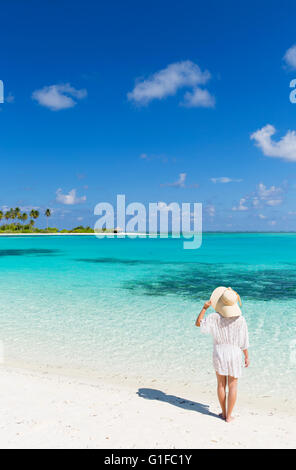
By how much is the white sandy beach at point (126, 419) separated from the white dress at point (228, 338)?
0.73 meters

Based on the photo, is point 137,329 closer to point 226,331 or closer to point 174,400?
point 174,400

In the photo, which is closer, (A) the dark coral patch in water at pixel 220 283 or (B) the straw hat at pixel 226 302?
(B) the straw hat at pixel 226 302

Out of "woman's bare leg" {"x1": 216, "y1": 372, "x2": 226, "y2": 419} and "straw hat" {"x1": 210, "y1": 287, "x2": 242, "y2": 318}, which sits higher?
"straw hat" {"x1": 210, "y1": 287, "x2": 242, "y2": 318}

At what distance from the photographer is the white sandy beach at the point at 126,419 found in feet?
10.8

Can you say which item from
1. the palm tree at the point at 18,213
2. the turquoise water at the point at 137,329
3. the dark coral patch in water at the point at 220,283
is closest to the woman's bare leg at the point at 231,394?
the turquoise water at the point at 137,329

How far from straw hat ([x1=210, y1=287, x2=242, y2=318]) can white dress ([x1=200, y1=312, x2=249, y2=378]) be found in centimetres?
10

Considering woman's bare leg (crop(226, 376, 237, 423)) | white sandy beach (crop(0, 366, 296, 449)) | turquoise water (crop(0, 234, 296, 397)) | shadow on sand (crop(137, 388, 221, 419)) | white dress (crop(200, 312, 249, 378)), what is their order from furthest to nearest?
turquoise water (crop(0, 234, 296, 397)), shadow on sand (crop(137, 388, 221, 419)), woman's bare leg (crop(226, 376, 237, 423)), white dress (crop(200, 312, 249, 378)), white sandy beach (crop(0, 366, 296, 449))

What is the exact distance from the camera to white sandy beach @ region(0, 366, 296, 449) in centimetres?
330

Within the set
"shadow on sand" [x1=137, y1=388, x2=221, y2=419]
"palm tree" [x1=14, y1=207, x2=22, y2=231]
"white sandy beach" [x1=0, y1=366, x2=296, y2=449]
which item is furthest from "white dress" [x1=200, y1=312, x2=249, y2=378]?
"palm tree" [x1=14, y1=207, x2=22, y2=231]

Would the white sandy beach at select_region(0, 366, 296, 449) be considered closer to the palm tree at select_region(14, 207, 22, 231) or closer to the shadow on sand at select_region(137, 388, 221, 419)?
the shadow on sand at select_region(137, 388, 221, 419)

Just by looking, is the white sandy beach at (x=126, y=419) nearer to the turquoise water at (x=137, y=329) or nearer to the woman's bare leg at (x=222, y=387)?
the woman's bare leg at (x=222, y=387)

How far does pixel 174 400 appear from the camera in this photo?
4602 mm
